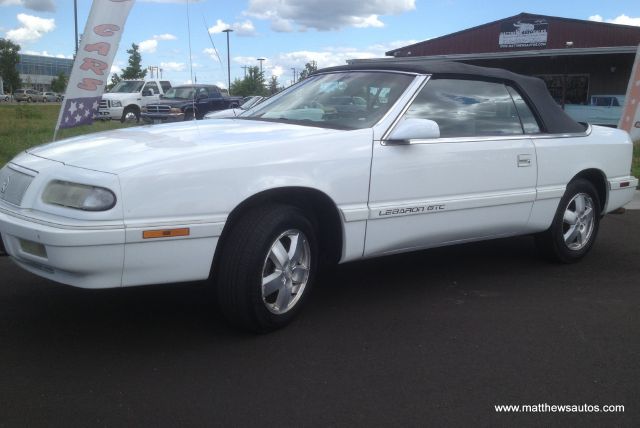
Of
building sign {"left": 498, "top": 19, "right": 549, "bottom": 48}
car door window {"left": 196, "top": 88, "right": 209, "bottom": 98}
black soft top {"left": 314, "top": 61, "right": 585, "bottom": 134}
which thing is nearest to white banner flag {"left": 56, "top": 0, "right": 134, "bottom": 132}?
black soft top {"left": 314, "top": 61, "right": 585, "bottom": 134}

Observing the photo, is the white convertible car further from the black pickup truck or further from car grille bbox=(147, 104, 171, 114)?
car grille bbox=(147, 104, 171, 114)

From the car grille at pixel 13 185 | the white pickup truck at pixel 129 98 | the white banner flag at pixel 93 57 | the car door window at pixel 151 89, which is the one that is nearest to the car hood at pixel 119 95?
the white pickup truck at pixel 129 98

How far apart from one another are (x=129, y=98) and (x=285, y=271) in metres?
22.4

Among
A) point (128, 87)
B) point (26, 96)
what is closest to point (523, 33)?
point (128, 87)

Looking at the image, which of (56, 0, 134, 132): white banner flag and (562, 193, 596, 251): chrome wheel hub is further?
(56, 0, 134, 132): white banner flag

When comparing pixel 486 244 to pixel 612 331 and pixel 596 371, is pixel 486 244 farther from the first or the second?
pixel 596 371

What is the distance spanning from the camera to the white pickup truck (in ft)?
78.0

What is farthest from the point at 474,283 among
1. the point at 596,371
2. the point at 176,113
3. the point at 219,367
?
the point at 176,113

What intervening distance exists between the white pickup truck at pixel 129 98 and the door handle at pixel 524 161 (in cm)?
2097

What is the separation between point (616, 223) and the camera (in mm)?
7117

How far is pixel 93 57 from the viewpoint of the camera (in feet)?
26.7

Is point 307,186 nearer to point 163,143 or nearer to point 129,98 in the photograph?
point 163,143

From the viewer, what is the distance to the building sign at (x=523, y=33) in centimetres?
3033

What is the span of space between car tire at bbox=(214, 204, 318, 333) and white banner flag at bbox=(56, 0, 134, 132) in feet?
18.1
